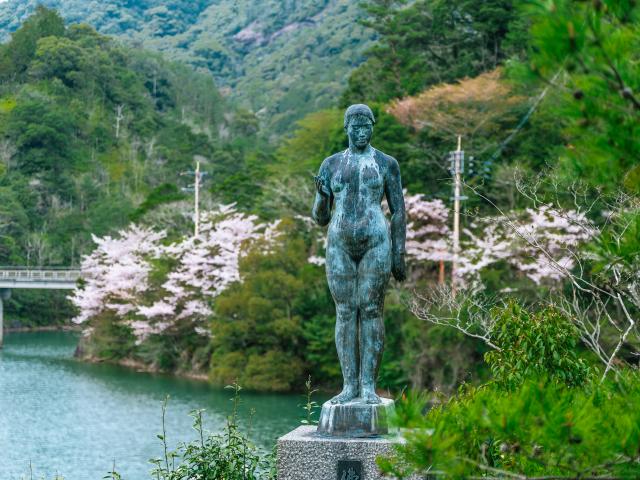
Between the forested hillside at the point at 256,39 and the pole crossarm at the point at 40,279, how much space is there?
86.0ft

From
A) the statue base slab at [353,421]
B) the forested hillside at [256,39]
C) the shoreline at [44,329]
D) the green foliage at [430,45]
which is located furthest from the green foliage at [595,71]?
the forested hillside at [256,39]

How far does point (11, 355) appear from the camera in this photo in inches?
1355

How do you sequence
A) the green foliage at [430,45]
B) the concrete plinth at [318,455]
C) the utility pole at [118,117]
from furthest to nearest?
the utility pole at [118,117] < the green foliage at [430,45] < the concrete plinth at [318,455]

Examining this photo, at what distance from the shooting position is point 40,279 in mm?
39188

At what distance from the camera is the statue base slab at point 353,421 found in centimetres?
568

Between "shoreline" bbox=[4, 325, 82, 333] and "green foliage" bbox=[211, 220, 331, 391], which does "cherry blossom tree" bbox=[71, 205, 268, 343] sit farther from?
"shoreline" bbox=[4, 325, 82, 333]

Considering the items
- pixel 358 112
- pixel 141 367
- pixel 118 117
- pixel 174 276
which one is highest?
pixel 118 117

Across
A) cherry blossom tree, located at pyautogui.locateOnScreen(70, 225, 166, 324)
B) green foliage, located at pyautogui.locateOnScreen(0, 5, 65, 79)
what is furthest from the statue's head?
green foliage, located at pyautogui.locateOnScreen(0, 5, 65, 79)

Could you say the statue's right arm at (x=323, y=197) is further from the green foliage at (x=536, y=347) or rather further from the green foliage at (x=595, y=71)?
the green foliage at (x=595, y=71)

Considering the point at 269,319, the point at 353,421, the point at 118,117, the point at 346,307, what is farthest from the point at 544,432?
the point at 118,117

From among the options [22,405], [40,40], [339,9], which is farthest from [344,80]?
[22,405]

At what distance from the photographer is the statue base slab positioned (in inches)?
224

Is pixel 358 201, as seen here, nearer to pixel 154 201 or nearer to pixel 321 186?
pixel 321 186

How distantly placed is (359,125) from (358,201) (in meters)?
0.47
